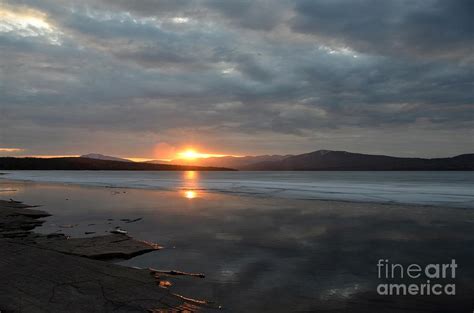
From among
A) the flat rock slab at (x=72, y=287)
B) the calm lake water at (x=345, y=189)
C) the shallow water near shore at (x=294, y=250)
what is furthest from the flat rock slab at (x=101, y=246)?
the calm lake water at (x=345, y=189)

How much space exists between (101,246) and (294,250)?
9184mm

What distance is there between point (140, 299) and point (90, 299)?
1325mm

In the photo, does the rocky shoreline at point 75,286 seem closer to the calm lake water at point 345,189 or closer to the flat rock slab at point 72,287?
the flat rock slab at point 72,287

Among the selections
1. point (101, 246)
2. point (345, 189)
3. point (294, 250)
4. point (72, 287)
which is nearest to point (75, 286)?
point (72, 287)

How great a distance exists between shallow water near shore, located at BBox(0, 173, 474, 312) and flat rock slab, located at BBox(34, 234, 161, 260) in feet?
2.65

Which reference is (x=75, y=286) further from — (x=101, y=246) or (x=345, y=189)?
(x=345, y=189)

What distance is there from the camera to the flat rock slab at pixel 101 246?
50.5 ft

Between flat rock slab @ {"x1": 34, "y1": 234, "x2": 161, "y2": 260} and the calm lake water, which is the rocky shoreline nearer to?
flat rock slab @ {"x1": 34, "y1": 234, "x2": 161, "y2": 260}

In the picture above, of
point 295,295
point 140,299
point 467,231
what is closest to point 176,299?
point 140,299

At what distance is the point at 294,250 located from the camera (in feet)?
58.7

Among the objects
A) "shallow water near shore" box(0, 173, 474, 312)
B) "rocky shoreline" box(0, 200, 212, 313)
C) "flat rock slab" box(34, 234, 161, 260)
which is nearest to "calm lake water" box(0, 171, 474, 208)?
"shallow water near shore" box(0, 173, 474, 312)

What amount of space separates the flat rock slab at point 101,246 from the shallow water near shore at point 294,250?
81 cm

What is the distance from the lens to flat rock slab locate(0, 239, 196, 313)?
9.52 m

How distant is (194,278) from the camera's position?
13.1 meters
